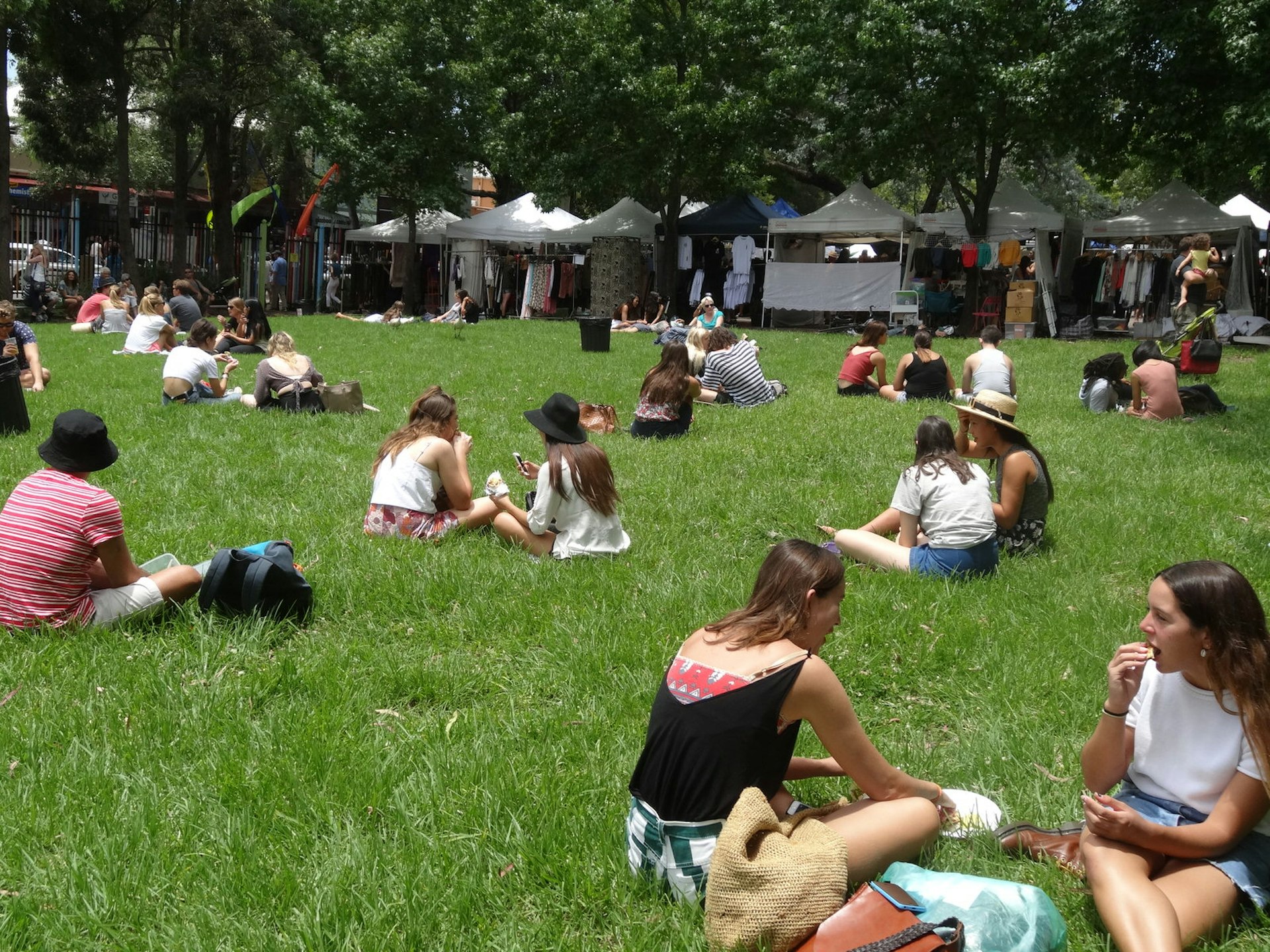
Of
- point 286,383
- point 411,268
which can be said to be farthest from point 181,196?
point 286,383

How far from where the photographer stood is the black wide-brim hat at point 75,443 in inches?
202

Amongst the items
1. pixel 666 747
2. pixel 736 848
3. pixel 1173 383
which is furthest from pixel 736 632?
pixel 1173 383

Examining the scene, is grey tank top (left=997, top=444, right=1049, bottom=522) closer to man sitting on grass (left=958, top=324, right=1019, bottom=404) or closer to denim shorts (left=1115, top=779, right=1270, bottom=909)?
denim shorts (left=1115, top=779, right=1270, bottom=909)

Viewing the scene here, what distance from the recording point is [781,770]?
3.42m

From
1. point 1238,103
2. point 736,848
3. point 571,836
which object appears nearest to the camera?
point 736,848

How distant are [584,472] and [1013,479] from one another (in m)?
2.58

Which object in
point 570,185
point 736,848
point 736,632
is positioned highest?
point 570,185

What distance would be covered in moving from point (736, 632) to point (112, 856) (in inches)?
79.7

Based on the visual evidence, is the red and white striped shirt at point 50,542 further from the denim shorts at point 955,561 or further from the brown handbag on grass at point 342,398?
the brown handbag on grass at point 342,398

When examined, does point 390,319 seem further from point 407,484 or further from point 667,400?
point 407,484

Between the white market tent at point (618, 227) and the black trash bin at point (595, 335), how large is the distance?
11603 mm

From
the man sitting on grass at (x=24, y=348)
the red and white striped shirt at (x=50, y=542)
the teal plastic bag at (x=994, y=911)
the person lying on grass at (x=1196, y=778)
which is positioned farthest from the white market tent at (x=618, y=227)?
the teal plastic bag at (x=994, y=911)

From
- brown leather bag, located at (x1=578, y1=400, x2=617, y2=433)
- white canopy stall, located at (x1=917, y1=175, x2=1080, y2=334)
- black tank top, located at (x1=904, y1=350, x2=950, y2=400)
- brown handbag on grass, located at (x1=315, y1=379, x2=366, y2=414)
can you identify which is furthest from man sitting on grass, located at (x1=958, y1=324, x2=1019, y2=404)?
white canopy stall, located at (x1=917, y1=175, x2=1080, y2=334)

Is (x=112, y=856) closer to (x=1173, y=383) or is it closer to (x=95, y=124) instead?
(x=1173, y=383)
